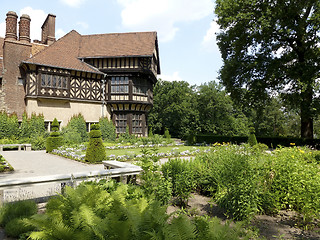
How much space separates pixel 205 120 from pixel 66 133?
2203cm

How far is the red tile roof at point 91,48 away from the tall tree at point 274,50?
820 centimetres

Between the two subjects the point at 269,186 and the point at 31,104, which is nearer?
the point at 269,186

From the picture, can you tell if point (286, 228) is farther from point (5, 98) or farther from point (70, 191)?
point (5, 98)

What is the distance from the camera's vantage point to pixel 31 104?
19.4 meters

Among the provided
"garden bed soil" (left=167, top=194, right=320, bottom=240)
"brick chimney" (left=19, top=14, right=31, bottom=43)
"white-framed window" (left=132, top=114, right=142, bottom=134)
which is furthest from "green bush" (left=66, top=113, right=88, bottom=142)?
"garden bed soil" (left=167, top=194, right=320, bottom=240)

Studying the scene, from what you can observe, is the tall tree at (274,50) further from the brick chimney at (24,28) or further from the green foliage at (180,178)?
the brick chimney at (24,28)

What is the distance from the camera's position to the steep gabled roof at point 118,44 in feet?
74.5

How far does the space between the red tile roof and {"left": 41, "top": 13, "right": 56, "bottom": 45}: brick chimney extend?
164cm

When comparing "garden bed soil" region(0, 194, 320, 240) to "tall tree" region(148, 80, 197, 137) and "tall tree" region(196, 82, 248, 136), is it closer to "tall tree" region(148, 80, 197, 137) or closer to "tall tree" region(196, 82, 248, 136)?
"tall tree" region(196, 82, 248, 136)

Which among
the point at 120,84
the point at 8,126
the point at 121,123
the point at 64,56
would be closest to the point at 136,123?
the point at 121,123

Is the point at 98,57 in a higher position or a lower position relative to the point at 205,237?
higher

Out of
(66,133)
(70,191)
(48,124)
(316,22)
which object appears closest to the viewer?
(70,191)

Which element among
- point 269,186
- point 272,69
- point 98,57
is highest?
point 98,57

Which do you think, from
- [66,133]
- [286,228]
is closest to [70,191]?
[286,228]
